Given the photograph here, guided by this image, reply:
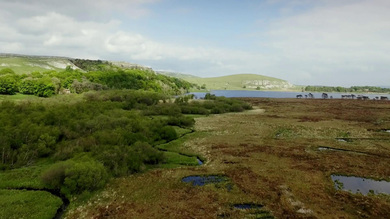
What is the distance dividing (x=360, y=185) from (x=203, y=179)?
643 inches

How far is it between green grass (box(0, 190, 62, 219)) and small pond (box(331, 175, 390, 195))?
87.3ft

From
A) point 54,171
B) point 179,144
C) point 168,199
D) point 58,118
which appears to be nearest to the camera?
point 168,199

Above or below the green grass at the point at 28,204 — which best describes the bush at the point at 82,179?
above

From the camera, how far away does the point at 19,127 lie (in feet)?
102

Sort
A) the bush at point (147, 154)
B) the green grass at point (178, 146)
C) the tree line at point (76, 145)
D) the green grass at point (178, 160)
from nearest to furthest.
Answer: the tree line at point (76, 145) < the bush at point (147, 154) < the green grass at point (178, 160) < the green grass at point (178, 146)

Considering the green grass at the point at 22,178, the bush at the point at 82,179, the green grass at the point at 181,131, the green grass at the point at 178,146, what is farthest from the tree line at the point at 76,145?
the green grass at the point at 181,131

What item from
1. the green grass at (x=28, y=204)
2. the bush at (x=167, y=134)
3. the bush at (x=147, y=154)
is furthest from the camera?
the bush at (x=167, y=134)

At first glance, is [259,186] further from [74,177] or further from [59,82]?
[59,82]

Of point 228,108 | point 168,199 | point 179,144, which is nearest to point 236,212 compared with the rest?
point 168,199

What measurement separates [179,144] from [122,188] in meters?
18.6

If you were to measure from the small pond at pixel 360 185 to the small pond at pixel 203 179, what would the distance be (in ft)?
38.9

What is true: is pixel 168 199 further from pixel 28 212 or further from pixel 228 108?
pixel 228 108

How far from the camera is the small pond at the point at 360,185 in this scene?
76.8ft

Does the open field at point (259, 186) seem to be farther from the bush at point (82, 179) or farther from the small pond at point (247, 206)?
the bush at point (82, 179)
